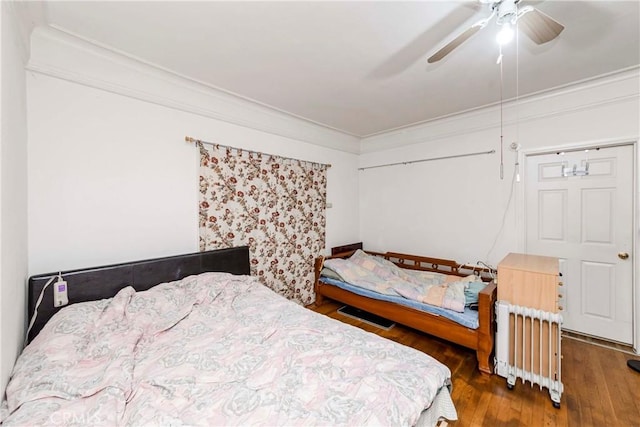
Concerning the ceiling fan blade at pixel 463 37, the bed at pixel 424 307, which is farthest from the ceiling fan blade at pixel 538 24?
the bed at pixel 424 307

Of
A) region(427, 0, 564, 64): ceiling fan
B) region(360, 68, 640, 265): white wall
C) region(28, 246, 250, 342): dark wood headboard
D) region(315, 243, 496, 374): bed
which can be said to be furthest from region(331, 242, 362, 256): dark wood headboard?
region(427, 0, 564, 64): ceiling fan

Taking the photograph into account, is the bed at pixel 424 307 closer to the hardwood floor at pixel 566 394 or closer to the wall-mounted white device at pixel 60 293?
the hardwood floor at pixel 566 394

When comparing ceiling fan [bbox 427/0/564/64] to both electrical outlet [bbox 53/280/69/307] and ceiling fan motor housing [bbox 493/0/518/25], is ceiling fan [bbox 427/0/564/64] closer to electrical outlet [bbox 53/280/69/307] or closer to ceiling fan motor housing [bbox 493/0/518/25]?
ceiling fan motor housing [bbox 493/0/518/25]

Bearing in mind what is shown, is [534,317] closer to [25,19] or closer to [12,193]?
[12,193]

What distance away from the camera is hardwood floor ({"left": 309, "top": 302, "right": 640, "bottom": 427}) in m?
1.67

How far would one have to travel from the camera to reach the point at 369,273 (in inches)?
133

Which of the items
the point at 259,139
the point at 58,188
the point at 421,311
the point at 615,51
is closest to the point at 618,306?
the point at 421,311

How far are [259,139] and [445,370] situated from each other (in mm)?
2775

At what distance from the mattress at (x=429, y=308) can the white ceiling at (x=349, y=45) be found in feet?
7.09

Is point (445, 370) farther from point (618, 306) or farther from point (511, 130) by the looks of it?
point (511, 130)

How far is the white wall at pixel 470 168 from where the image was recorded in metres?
2.46

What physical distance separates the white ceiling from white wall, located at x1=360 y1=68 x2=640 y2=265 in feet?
0.92

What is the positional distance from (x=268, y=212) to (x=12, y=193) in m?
2.05

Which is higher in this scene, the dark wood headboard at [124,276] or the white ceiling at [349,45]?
the white ceiling at [349,45]
